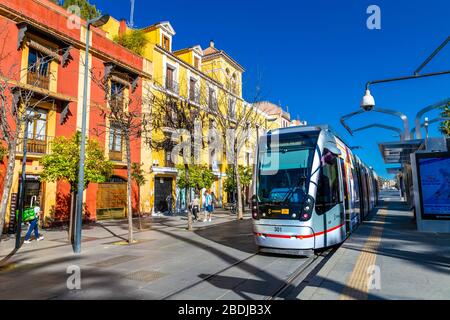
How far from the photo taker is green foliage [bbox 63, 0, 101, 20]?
23.0 m

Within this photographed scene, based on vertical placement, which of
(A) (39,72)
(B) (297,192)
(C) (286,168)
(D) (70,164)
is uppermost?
(A) (39,72)

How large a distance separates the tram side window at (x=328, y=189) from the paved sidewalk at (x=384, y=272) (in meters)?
1.27

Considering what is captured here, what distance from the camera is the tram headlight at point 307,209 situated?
25.9 feet

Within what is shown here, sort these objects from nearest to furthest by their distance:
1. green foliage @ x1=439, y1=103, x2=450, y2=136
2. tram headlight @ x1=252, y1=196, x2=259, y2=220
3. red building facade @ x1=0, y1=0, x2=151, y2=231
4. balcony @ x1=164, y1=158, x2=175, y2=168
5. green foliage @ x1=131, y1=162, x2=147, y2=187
Result: 1. tram headlight @ x1=252, y1=196, x2=259, y2=220
2. red building facade @ x1=0, y1=0, x2=151, y2=231
3. green foliage @ x1=131, y1=162, x2=147, y2=187
4. green foliage @ x1=439, y1=103, x2=450, y2=136
5. balcony @ x1=164, y1=158, x2=175, y2=168

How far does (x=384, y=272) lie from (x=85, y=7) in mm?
25856

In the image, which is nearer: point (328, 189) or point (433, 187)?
point (328, 189)

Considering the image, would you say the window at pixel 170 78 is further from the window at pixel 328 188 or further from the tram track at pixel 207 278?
the tram track at pixel 207 278

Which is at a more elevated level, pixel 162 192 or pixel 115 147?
pixel 115 147

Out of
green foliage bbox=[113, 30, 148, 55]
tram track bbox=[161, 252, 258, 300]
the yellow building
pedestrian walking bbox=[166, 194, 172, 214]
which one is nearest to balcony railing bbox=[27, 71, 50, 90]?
the yellow building

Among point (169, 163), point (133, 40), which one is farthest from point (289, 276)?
point (133, 40)

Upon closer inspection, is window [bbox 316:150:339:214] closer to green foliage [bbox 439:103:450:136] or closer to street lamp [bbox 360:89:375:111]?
street lamp [bbox 360:89:375:111]

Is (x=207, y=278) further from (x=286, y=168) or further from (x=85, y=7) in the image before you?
(x=85, y=7)

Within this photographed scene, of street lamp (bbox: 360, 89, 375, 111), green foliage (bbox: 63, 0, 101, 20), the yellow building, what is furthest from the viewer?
the yellow building

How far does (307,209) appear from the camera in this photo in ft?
25.9
